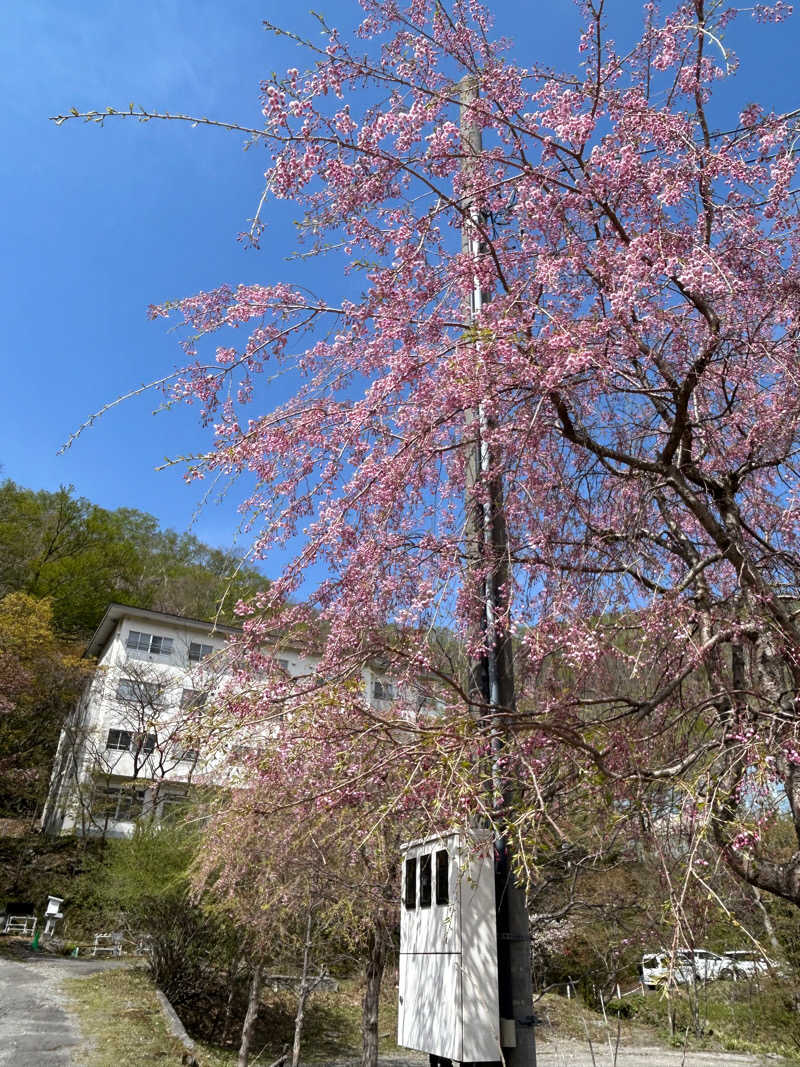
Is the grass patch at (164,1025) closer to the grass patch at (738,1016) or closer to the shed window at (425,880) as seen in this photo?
the grass patch at (738,1016)

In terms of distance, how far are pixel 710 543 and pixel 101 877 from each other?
54.3 feet

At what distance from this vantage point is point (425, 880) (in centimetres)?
365

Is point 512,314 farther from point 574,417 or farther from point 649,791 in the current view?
point 649,791

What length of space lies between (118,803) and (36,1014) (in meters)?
13.7

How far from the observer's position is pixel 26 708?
2636 cm

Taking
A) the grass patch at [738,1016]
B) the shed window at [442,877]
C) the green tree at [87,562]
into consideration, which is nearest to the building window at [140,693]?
the green tree at [87,562]

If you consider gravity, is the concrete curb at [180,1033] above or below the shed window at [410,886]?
below

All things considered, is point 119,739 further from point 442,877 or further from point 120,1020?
point 442,877

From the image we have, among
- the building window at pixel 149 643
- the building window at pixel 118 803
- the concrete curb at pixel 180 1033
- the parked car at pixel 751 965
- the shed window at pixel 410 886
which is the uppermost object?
the building window at pixel 149 643

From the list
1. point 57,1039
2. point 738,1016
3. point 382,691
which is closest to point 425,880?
point 382,691

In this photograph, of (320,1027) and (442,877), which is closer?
(442,877)

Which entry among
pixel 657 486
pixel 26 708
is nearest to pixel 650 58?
pixel 657 486

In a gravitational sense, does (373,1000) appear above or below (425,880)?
below

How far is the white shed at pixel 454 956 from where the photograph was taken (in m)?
3.20
